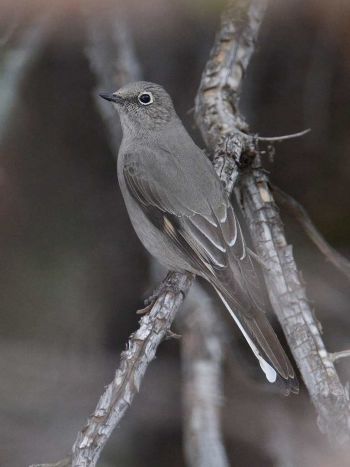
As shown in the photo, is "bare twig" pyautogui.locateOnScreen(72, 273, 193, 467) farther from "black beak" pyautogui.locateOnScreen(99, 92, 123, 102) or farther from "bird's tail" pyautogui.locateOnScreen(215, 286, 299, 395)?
"black beak" pyautogui.locateOnScreen(99, 92, 123, 102)

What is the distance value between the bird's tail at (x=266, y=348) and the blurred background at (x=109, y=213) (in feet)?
3.89

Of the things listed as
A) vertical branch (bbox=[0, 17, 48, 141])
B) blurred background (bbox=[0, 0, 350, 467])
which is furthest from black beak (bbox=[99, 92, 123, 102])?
vertical branch (bbox=[0, 17, 48, 141])

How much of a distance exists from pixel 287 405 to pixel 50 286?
1971 mm

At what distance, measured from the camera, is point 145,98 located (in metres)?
5.84

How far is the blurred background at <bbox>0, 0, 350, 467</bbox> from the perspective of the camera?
594 centimetres

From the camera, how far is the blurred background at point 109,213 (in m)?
5.94

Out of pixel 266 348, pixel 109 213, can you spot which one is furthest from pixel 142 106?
pixel 266 348

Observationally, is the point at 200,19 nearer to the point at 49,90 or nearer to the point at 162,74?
the point at 162,74

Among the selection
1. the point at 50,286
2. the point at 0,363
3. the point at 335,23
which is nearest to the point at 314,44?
the point at 335,23

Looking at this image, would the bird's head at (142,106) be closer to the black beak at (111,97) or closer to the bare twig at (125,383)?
the black beak at (111,97)

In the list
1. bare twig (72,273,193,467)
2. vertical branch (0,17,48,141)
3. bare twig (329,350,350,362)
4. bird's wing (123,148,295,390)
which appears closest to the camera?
bare twig (72,273,193,467)

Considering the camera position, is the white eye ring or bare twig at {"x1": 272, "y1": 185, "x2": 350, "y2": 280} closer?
bare twig at {"x1": 272, "y1": 185, "x2": 350, "y2": 280}

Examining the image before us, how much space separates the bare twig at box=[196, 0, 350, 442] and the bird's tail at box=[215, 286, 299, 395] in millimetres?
74

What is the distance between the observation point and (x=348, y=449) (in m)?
3.78
